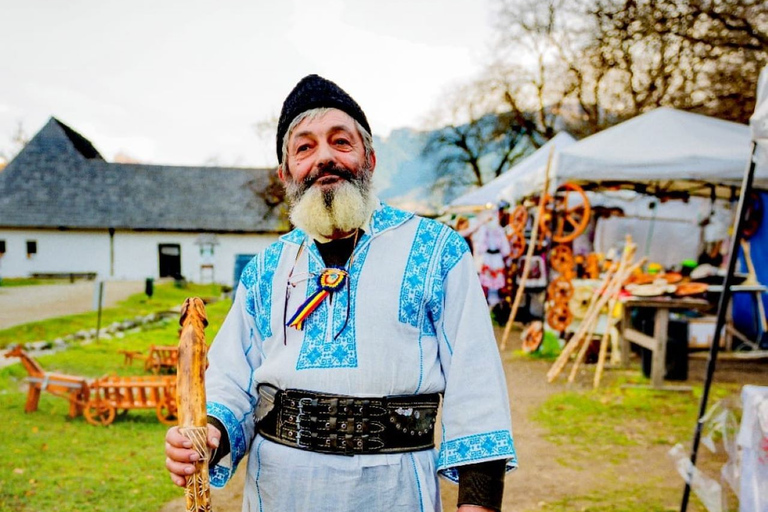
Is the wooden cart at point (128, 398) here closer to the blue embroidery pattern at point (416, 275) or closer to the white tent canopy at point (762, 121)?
the blue embroidery pattern at point (416, 275)

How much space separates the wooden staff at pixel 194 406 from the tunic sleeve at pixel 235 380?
169mm

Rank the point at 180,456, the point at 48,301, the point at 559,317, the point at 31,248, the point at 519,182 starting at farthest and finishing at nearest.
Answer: the point at 31,248, the point at 48,301, the point at 519,182, the point at 559,317, the point at 180,456

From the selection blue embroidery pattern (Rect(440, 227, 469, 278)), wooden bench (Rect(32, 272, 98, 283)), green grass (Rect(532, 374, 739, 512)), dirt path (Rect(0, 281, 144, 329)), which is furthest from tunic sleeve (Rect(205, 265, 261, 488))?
wooden bench (Rect(32, 272, 98, 283))

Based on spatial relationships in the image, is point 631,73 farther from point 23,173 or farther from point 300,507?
point 23,173

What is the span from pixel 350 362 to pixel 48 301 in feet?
62.5

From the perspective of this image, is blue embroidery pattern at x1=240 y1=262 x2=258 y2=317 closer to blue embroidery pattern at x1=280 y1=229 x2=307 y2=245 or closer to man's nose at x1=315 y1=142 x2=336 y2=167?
blue embroidery pattern at x1=280 y1=229 x2=307 y2=245

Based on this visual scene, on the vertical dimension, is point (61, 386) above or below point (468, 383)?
below

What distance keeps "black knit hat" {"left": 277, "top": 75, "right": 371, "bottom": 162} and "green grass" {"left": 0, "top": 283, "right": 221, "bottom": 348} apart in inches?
423

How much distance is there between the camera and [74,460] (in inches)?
189

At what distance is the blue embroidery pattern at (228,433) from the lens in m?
1.72

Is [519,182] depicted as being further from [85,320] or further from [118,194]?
[118,194]

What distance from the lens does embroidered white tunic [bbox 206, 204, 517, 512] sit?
160 centimetres

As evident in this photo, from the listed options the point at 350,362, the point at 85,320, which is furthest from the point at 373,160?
the point at 85,320

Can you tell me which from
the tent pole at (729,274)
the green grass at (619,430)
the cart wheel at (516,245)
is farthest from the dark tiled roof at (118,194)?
the tent pole at (729,274)
